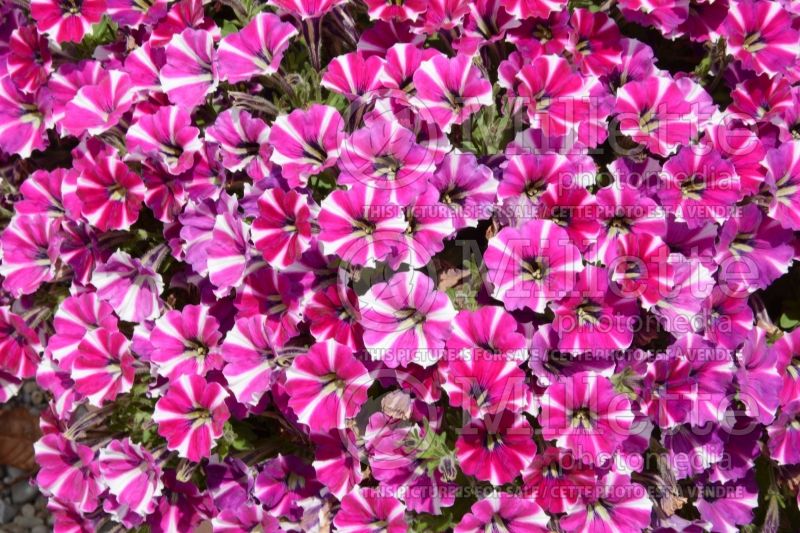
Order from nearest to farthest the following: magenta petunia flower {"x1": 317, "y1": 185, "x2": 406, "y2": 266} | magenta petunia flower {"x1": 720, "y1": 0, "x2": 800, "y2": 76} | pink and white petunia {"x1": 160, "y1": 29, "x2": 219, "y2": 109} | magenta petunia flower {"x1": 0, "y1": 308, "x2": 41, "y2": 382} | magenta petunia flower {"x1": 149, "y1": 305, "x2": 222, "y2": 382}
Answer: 1. magenta petunia flower {"x1": 317, "y1": 185, "x2": 406, "y2": 266}
2. magenta petunia flower {"x1": 149, "y1": 305, "x2": 222, "y2": 382}
3. pink and white petunia {"x1": 160, "y1": 29, "x2": 219, "y2": 109}
4. magenta petunia flower {"x1": 720, "y1": 0, "x2": 800, "y2": 76}
5. magenta petunia flower {"x1": 0, "y1": 308, "x2": 41, "y2": 382}

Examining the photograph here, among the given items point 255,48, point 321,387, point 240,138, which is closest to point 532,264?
point 321,387

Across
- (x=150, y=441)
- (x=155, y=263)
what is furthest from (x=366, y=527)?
(x=155, y=263)

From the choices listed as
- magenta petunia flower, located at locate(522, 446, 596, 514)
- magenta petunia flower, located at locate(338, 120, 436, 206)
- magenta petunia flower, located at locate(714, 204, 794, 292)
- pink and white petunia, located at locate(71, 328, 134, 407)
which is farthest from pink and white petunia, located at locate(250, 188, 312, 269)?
magenta petunia flower, located at locate(714, 204, 794, 292)

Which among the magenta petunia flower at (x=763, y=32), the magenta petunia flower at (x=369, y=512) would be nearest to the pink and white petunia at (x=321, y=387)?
the magenta petunia flower at (x=369, y=512)

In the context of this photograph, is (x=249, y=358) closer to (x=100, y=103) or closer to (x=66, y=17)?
(x=100, y=103)

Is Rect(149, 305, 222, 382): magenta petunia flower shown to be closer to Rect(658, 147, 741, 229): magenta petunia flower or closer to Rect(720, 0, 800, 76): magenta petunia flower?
Rect(658, 147, 741, 229): magenta petunia flower

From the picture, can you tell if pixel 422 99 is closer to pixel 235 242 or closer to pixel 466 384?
pixel 235 242
